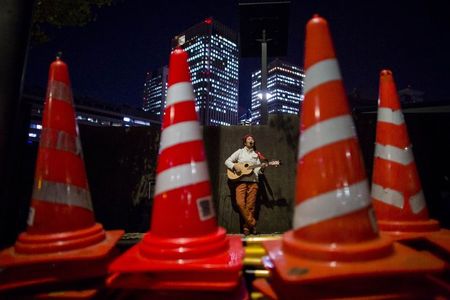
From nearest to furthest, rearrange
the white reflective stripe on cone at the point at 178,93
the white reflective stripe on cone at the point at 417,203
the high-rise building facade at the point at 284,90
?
the white reflective stripe on cone at the point at 178,93, the white reflective stripe on cone at the point at 417,203, the high-rise building facade at the point at 284,90

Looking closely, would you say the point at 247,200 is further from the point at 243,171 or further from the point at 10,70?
the point at 10,70

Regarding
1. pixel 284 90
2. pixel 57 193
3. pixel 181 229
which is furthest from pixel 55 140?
pixel 284 90

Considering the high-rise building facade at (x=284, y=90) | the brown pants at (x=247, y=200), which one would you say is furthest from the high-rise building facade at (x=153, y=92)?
the brown pants at (x=247, y=200)

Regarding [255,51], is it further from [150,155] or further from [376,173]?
[376,173]

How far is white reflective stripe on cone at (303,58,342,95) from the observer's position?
1.68m

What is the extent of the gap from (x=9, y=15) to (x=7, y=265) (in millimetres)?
2262

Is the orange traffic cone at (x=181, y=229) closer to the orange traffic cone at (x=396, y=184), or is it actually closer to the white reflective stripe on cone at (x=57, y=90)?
the white reflective stripe on cone at (x=57, y=90)

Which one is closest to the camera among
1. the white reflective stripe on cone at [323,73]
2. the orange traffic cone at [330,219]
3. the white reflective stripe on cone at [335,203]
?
the orange traffic cone at [330,219]

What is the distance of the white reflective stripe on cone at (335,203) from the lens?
1500 mm

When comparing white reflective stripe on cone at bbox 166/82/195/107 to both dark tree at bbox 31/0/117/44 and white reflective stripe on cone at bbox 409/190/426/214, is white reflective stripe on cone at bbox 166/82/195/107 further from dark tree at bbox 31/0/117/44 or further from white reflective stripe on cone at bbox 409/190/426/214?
dark tree at bbox 31/0/117/44

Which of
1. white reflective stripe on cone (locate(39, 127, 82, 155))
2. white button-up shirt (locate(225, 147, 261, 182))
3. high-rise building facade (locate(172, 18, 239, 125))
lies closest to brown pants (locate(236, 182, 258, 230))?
white button-up shirt (locate(225, 147, 261, 182))

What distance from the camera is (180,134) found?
6.44 ft

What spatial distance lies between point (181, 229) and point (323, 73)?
1.38 m

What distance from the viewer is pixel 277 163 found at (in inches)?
247
